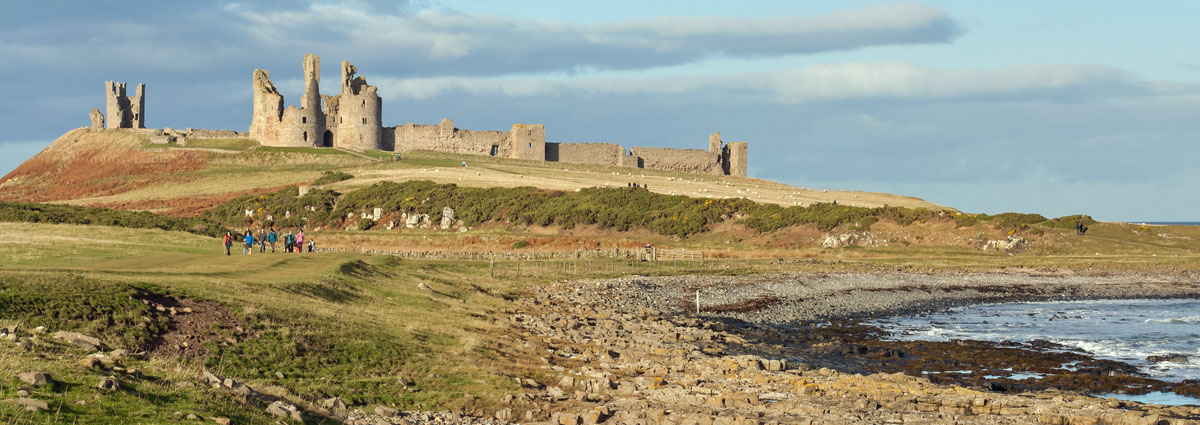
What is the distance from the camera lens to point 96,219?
51594 mm

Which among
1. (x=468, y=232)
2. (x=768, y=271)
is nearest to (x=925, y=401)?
(x=768, y=271)

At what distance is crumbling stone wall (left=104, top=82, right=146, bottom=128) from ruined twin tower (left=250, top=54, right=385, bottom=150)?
1930 centimetres

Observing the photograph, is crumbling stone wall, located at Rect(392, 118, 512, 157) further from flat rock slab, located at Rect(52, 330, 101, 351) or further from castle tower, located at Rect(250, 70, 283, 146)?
flat rock slab, located at Rect(52, 330, 101, 351)

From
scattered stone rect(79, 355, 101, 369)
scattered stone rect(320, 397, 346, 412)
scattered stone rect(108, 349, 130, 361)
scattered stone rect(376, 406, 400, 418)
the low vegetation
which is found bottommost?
scattered stone rect(376, 406, 400, 418)

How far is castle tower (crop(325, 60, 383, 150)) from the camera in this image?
355 ft

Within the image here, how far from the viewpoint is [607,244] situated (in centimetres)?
6378

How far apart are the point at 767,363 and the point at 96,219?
4059 cm

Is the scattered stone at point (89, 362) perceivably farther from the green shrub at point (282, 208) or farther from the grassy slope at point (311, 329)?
the green shrub at point (282, 208)

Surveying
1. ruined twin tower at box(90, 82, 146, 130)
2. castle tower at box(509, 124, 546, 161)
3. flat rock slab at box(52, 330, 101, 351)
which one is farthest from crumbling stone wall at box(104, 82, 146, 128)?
flat rock slab at box(52, 330, 101, 351)

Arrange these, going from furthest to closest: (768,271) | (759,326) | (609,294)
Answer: (768,271), (609,294), (759,326)

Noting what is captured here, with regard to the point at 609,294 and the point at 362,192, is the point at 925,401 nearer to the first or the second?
the point at 609,294

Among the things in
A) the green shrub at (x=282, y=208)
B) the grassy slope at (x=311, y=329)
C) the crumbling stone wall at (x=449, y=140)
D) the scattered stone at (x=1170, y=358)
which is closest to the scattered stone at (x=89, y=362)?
the grassy slope at (x=311, y=329)

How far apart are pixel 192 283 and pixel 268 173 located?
78007mm

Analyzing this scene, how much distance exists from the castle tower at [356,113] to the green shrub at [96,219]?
165 ft
